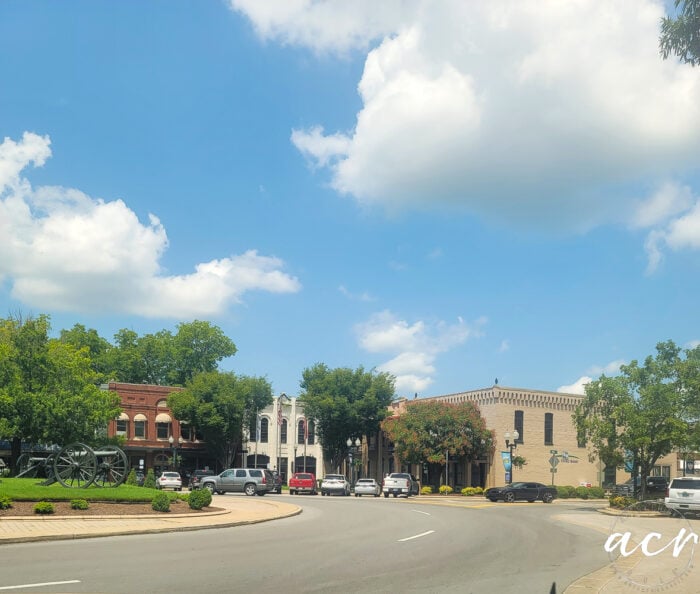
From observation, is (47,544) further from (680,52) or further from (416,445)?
(416,445)

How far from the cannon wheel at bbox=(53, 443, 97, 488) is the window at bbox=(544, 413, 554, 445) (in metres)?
43.4

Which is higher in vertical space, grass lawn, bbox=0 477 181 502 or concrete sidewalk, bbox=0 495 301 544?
grass lawn, bbox=0 477 181 502

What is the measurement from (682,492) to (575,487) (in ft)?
100

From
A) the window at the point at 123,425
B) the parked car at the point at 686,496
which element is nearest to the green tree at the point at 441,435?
the window at the point at 123,425

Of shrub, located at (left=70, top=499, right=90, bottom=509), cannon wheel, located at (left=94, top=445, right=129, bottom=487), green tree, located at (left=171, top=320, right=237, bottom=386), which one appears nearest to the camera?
shrub, located at (left=70, top=499, right=90, bottom=509)

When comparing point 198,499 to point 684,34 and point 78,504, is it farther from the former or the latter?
point 684,34

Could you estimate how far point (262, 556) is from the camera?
599 inches

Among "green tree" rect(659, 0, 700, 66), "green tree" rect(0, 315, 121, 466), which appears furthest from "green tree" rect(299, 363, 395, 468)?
"green tree" rect(659, 0, 700, 66)

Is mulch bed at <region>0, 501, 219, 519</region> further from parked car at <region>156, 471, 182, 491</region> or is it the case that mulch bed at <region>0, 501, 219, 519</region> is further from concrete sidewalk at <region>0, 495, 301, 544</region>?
parked car at <region>156, 471, 182, 491</region>

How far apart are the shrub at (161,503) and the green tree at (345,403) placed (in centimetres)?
4411

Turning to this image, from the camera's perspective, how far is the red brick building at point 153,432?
71.6m

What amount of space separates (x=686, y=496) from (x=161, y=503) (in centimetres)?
2122

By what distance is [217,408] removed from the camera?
233 ft

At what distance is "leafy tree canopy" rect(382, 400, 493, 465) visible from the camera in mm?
59531
